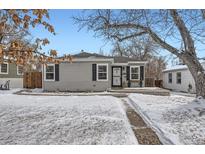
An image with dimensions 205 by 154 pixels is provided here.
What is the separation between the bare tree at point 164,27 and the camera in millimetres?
4759

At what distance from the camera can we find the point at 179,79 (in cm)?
1321

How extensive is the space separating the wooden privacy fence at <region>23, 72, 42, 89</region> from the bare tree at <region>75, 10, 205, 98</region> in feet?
25.3

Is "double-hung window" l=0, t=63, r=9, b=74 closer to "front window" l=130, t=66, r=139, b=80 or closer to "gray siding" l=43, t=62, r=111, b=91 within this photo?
"gray siding" l=43, t=62, r=111, b=91

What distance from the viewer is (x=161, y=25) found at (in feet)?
16.8

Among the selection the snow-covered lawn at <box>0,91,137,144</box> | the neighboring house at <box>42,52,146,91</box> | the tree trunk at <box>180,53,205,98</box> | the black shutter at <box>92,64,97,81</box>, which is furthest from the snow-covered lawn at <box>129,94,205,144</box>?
the black shutter at <box>92,64,97,81</box>

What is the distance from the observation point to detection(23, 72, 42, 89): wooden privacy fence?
11898 millimetres

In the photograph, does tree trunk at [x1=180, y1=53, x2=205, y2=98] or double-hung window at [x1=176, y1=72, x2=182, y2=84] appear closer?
tree trunk at [x1=180, y1=53, x2=205, y2=98]

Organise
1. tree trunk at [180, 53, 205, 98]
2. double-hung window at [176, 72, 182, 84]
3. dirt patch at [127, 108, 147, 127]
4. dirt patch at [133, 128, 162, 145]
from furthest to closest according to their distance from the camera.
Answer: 1. double-hung window at [176, 72, 182, 84]
2. tree trunk at [180, 53, 205, 98]
3. dirt patch at [127, 108, 147, 127]
4. dirt patch at [133, 128, 162, 145]

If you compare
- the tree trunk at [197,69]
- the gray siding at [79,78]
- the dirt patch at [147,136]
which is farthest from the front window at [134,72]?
the dirt patch at [147,136]

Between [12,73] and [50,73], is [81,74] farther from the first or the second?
[12,73]

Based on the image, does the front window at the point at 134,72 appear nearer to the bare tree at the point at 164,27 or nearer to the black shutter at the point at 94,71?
the black shutter at the point at 94,71

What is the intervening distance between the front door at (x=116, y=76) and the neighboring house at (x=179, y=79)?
421 centimetres
